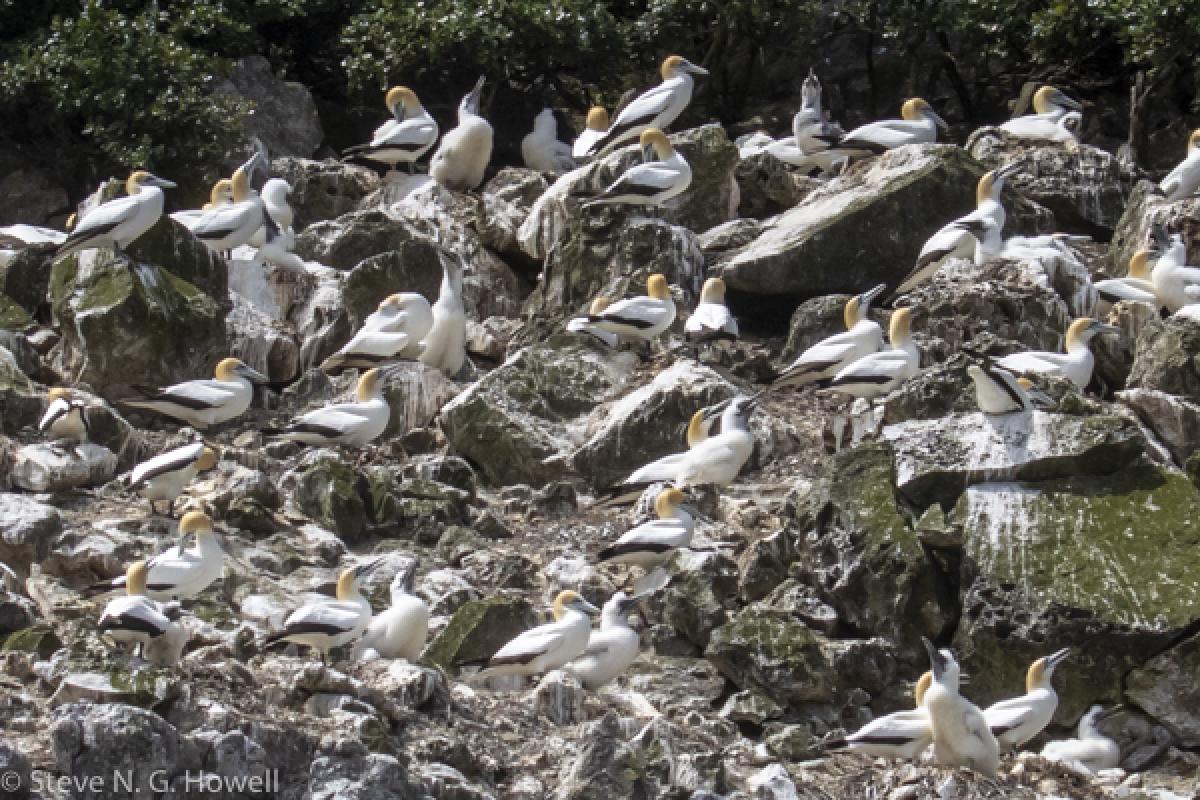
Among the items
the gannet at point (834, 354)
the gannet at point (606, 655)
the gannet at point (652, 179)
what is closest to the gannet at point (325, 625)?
the gannet at point (606, 655)

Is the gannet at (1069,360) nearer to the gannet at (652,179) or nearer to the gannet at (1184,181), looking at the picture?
the gannet at (1184,181)

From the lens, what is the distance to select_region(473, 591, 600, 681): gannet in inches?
667

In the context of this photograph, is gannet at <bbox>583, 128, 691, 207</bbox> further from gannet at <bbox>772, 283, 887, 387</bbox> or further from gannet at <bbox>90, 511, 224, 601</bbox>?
gannet at <bbox>90, 511, 224, 601</bbox>

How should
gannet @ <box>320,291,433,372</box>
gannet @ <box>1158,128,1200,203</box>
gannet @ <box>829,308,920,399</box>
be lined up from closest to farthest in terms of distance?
1. gannet @ <box>829,308,920,399</box>
2. gannet @ <box>320,291,433,372</box>
3. gannet @ <box>1158,128,1200,203</box>

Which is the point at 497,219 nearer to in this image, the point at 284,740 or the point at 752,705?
the point at 752,705

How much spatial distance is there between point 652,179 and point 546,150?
3.60 m

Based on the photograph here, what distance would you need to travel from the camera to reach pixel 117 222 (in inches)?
865

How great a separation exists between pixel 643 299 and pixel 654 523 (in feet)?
11.0

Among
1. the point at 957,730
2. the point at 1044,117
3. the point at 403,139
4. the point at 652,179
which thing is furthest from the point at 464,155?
the point at 957,730

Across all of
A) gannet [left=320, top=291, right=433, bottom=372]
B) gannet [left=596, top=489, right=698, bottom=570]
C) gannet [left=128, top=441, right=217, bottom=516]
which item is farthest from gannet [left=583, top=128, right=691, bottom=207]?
gannet [left=128, top=441, right=217, bottom=516]

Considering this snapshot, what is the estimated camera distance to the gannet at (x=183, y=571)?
17359 mm

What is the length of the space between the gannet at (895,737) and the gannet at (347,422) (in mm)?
5349

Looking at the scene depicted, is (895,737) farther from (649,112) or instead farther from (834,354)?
(649,112)

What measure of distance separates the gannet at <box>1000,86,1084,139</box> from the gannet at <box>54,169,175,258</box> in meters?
7.80
